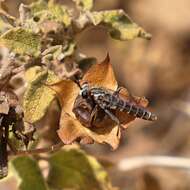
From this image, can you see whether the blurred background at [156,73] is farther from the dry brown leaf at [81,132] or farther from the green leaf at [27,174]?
the dry brown leaf at [81,132]

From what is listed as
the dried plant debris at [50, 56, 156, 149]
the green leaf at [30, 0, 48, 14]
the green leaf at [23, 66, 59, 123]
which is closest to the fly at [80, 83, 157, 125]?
the dried plant debris at [50, 56, 156, 149]

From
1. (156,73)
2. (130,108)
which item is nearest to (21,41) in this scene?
(130,108)

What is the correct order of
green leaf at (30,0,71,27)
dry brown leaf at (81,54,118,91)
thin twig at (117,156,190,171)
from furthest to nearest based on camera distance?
thin twig at (117,156,190,171)
green leaf at (30,0,71,27)
dry brown leaf at (81,54,118,91)

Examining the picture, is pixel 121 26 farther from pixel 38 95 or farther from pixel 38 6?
pixel 38 95

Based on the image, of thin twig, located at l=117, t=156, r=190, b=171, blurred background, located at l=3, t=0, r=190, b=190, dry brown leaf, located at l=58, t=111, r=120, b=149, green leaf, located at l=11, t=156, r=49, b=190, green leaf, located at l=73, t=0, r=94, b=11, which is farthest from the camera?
blurred background, located at l=3, t=0, r=190, b=190

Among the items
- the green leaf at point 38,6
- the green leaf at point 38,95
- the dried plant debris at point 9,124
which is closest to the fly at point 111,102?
the green leaf at point 38,95

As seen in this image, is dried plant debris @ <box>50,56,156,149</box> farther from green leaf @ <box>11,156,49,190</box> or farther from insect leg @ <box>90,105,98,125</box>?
green leaf @ <box>11,156,49,190</box>

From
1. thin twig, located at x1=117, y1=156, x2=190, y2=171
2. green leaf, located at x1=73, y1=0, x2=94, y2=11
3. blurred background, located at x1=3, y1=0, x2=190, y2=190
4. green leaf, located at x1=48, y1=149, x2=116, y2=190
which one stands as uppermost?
green leaf, located at x1=73, y1=0, x2=94, y2=11
